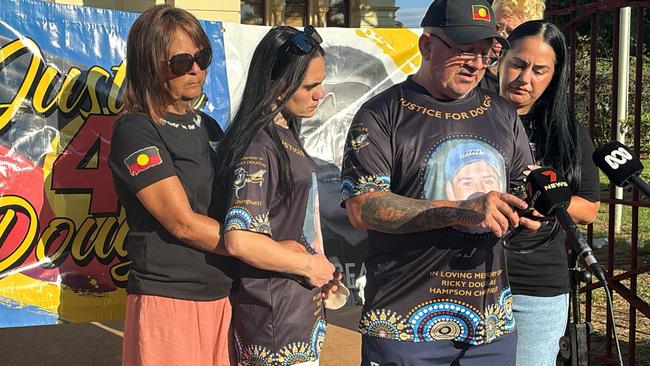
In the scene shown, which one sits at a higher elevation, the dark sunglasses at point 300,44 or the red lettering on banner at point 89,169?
the dark sunglasses at point 300,44

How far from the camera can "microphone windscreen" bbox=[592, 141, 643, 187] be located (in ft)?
7.63

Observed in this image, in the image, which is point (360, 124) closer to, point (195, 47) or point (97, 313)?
point (195, 47)

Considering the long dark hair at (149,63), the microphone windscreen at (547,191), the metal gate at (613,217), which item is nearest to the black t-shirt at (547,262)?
the metal gate at (613,217)

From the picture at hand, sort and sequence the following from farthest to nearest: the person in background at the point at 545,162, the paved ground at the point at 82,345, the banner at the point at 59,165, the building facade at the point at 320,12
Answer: the building facade at the point at 320,12 < the paved ground at the point at 82,345 < the banner at the point at 59,165 < the person in background at the point at 545,162

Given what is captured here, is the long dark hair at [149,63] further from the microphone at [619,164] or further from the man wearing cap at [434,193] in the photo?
the microphone at [619,164]

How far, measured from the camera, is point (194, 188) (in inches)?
115

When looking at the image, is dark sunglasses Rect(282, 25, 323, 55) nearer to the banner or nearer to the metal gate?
the metal gate

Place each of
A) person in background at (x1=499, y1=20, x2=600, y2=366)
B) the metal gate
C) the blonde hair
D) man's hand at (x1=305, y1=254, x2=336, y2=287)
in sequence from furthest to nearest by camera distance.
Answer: the metal gate, the blonde hair, person in background at (x1=499, y1=20, x2=600, y2=366), man's hand at (x1=305, y1=254, x2=336, y2=287)

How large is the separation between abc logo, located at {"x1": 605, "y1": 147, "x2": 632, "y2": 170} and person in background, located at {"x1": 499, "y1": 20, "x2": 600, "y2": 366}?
0.67 m

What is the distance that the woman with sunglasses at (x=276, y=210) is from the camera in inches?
106

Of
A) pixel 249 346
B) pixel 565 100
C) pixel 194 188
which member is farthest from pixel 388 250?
pixel 565 100

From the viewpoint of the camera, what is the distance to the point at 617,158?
237 cm

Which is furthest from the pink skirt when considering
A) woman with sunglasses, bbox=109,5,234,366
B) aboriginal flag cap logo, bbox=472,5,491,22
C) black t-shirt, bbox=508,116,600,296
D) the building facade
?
the building facade

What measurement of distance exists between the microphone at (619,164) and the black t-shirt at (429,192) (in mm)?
308
